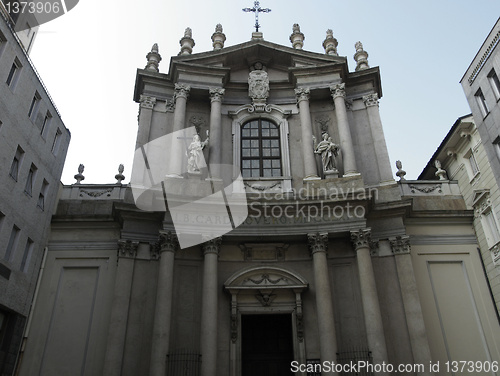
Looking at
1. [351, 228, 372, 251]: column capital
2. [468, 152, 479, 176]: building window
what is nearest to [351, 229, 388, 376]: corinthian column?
[351, 228, 372, 251]: column capital

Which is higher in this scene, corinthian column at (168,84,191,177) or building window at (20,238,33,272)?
corinthian column at (168,84,191,177)

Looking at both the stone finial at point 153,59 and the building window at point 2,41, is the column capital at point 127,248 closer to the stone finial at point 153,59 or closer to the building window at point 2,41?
the building window at point 2,41

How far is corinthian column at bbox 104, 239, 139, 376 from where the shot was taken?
47.0 ft

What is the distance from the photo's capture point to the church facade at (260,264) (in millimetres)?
14945

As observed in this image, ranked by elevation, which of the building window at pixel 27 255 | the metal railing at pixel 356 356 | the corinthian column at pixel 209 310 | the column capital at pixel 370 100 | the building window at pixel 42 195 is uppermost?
the column capital at pixel 370 100

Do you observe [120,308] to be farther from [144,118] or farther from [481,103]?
[481,103]

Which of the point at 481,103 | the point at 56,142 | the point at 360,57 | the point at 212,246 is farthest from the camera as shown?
the point at 360,57

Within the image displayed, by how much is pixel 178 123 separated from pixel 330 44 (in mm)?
9039

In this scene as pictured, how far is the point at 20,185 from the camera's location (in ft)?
52.4

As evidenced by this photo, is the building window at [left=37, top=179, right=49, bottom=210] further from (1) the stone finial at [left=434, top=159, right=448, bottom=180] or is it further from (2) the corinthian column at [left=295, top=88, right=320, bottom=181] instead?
(1) the stone finial at [left=434, top=159, right=448, bottom=180]

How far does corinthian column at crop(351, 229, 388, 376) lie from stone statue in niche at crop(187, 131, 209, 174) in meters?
6.45

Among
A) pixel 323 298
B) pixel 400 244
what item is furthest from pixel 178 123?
pixel 400 244

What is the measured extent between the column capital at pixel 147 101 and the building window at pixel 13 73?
17.4ft

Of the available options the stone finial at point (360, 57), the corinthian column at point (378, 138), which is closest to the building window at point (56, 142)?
the corinthian column at point (378, 138)
